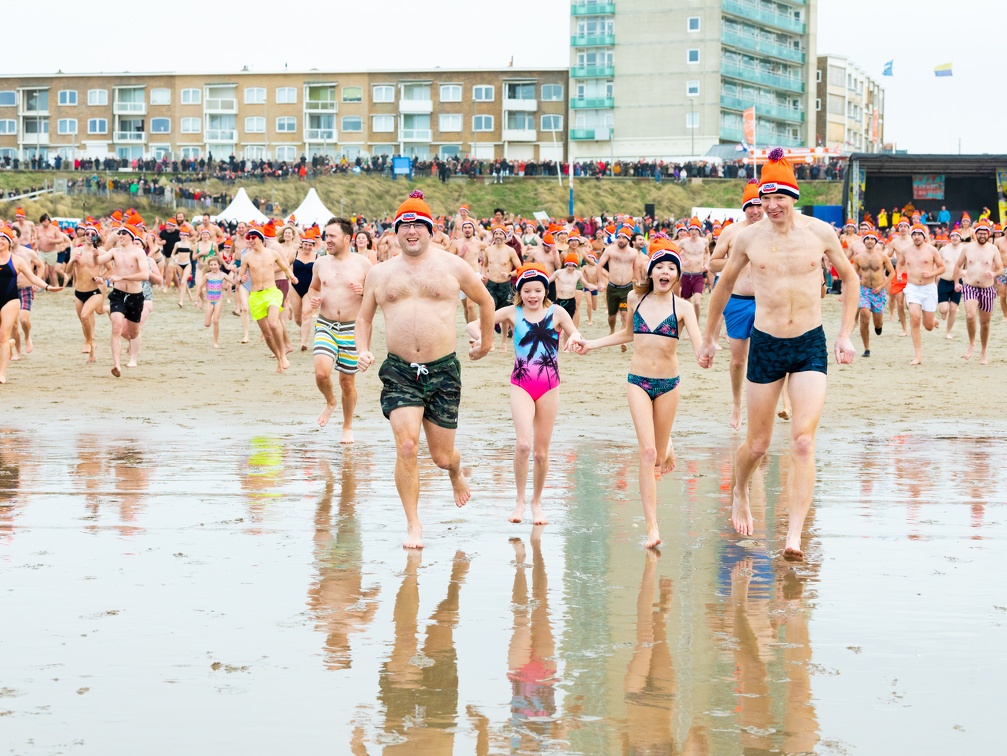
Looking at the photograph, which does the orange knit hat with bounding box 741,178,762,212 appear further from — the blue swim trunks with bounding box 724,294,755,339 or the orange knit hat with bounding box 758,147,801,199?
the orange knit hat with bounding box 758,147,801,199

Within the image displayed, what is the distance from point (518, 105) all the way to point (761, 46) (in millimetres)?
16440

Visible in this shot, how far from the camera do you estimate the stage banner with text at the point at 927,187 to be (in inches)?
1859

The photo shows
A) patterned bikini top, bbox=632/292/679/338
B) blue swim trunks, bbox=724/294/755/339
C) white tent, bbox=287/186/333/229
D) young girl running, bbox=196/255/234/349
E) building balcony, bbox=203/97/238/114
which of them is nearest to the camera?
patterned bikini top, bbox=632/292/679/338

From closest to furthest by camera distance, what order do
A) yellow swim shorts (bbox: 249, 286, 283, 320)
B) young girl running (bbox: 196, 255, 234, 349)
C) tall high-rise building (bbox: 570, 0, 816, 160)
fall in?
yellow swim shorts (bbox: 249, 286, 283, 320)
young girl running (bbox: 196, 255, 234, 349)
tall high-rise building (bbox: 570, 0, 816, 160)

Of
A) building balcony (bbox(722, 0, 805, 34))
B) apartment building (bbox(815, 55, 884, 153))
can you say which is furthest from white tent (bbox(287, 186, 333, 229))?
apartment building (bbox(815, 55, 884, 153))

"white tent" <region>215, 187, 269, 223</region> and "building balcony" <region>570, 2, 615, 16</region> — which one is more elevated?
"building balcony" <region>570, 2, 615, 16</region>

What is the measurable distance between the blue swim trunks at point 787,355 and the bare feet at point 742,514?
2.17ft

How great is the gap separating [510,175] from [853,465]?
6095 centimetres

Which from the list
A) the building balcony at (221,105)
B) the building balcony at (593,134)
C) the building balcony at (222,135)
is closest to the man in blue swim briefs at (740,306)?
the building balcony at (593,134)

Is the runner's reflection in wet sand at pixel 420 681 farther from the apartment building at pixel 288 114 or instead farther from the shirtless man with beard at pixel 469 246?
the apartment building at pixel 288 114

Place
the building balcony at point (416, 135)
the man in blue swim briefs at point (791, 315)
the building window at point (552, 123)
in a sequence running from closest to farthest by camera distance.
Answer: the man in blue swim briefs at point (791, 315)
the building window at point (552, 123)
the building balcony at point (416, 135)

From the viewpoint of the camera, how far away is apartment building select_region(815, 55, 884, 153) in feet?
357

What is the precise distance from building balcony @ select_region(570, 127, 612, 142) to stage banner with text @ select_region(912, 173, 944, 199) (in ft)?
140

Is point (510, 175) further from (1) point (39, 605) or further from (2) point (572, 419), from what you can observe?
(1) point (39, 605)
